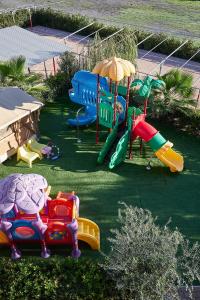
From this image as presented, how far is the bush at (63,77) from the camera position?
17.2m

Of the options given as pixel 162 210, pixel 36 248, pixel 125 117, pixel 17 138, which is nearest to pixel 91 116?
pixel 125 117

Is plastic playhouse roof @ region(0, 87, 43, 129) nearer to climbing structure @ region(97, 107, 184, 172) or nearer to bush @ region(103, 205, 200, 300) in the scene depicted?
climbing structure @ region(97, 107, 184, 172)

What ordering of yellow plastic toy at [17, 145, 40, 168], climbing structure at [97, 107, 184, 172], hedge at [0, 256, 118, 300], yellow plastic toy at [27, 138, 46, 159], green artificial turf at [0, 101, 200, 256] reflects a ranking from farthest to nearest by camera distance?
yellow plastic toy at [27, 138, 46, 159], yellow plastic toy at [17, 145, 40, 168], climbing structure at [97, 107, 184, 172], green artificial turf at [0, 101, 200, 256], hedge at [0, 256, 118, 300]

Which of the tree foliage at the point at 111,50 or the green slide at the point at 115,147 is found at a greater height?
the tree foliage at the point at 111,50

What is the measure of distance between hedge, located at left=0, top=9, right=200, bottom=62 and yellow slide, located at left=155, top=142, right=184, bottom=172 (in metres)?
10.2

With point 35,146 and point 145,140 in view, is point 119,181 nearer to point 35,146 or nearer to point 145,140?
point 145,140

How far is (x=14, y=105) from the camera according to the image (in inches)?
526

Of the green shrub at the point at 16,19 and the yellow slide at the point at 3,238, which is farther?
the green shrub at the point at 16,19

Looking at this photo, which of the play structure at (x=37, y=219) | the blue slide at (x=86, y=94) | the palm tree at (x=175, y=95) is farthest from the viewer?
the blue slide at (x=86, y=94)

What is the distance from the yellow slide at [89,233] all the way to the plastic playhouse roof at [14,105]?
415 cm

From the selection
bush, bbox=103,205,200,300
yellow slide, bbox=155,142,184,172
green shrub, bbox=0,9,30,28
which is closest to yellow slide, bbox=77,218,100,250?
bush, bbox=103,205,200,300

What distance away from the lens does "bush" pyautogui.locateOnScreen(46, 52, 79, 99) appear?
677 inches

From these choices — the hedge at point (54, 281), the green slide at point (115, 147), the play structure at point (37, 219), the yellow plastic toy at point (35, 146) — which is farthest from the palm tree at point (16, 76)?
the hedge at point (54, 281)

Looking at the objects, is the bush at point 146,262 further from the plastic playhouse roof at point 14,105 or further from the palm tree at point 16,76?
the palm tree at point 16,76
